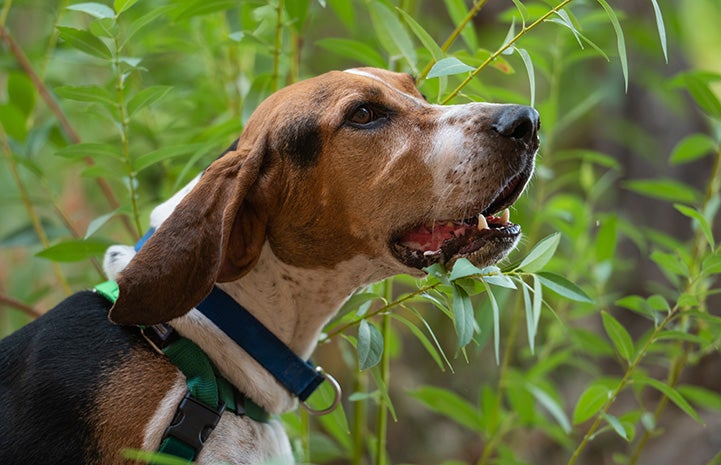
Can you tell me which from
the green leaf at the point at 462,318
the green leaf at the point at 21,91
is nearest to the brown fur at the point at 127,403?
the green leaf at the point at 462,318

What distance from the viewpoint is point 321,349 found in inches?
227

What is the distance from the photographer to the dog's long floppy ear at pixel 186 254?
86.6 inches

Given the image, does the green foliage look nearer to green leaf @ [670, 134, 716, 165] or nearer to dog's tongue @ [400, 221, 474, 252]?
green leaf @ [670, 134, 716, 165]

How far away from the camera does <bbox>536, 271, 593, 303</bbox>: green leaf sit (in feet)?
7.54

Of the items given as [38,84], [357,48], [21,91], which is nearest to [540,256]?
[357,48]

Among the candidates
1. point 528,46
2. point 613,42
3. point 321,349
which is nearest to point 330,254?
point 528,46

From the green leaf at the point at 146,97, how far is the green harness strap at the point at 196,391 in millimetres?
555

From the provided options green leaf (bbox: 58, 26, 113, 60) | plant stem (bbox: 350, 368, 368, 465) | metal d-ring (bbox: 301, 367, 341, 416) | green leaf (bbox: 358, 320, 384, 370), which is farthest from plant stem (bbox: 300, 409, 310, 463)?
green leaf (bbox: 58, 26, 113, 60)

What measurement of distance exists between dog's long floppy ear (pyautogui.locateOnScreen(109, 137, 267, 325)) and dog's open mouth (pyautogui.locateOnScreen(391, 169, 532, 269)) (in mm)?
465

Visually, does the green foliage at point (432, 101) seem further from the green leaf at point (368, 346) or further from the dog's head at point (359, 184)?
the dog's head at point (359, 184)

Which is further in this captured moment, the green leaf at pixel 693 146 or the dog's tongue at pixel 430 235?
the green leaf at pixel 693 146

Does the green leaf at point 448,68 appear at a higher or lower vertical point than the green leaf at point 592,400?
higher

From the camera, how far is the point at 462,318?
2168 millimetres

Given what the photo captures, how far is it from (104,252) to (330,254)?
773 millimetres
